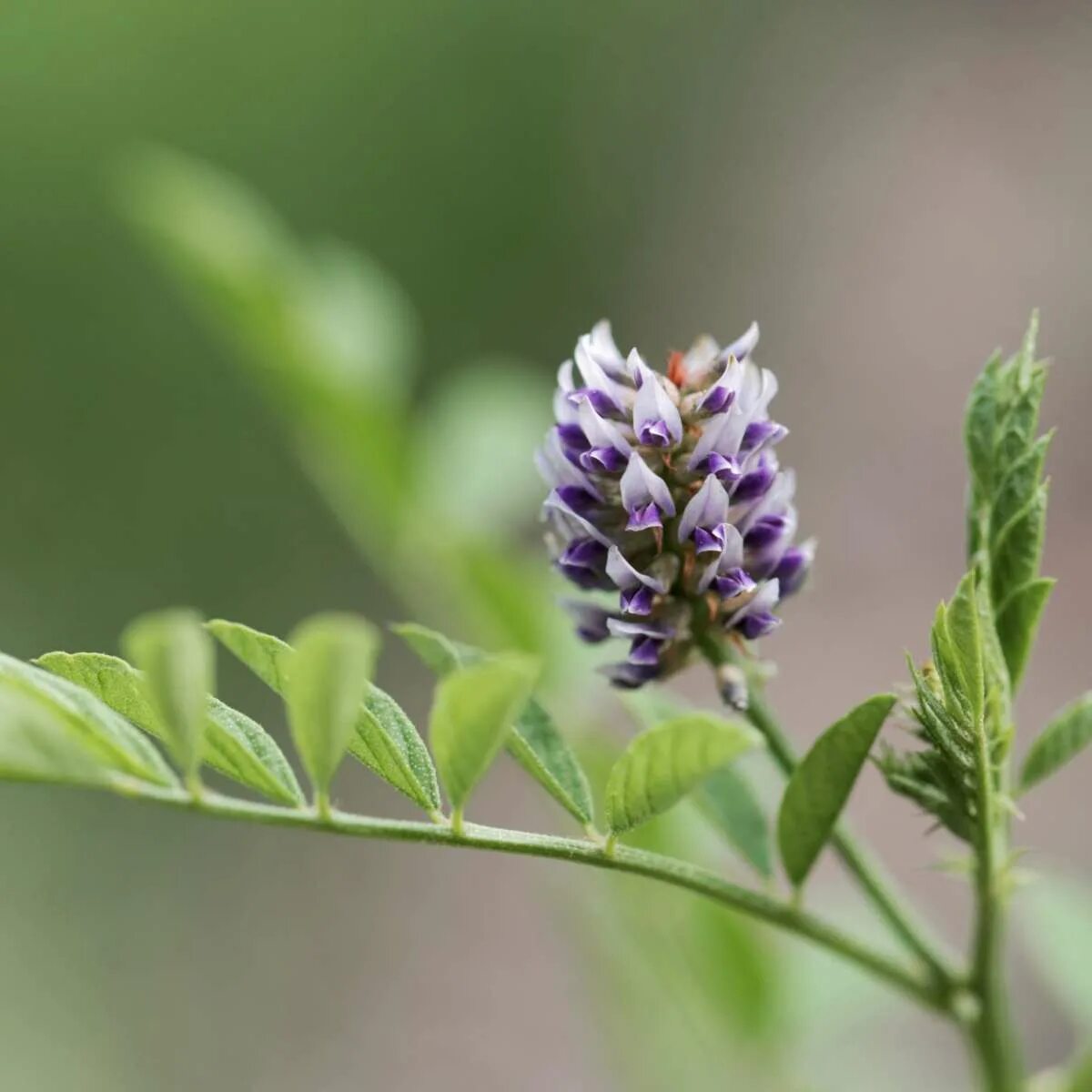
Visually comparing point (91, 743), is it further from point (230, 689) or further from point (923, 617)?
point (923, 617)

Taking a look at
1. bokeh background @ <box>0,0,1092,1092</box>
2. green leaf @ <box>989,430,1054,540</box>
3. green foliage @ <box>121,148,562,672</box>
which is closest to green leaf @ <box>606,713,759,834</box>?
green leaf @ <box>989,430,1054,540</box>

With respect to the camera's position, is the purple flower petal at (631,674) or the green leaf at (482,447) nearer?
the purple flower petal at (631,674)

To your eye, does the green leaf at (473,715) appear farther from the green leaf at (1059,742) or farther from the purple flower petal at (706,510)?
the green leaf at (1059,742)

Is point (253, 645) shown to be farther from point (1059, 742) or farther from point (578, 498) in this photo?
point (1059, 742)

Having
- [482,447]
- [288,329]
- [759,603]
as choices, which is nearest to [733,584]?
[759,603]

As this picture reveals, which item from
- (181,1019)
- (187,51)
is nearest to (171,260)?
(181,1019)

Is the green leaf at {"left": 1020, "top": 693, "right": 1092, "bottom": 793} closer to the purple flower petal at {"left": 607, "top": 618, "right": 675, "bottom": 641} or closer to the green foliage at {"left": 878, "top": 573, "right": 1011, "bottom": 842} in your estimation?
the green foliage at {"left": 878, "top": 573, "right": 1011, "bottom": 842}

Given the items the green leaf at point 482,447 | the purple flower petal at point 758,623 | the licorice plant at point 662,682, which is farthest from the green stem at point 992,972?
the green leaf at point 482,447
